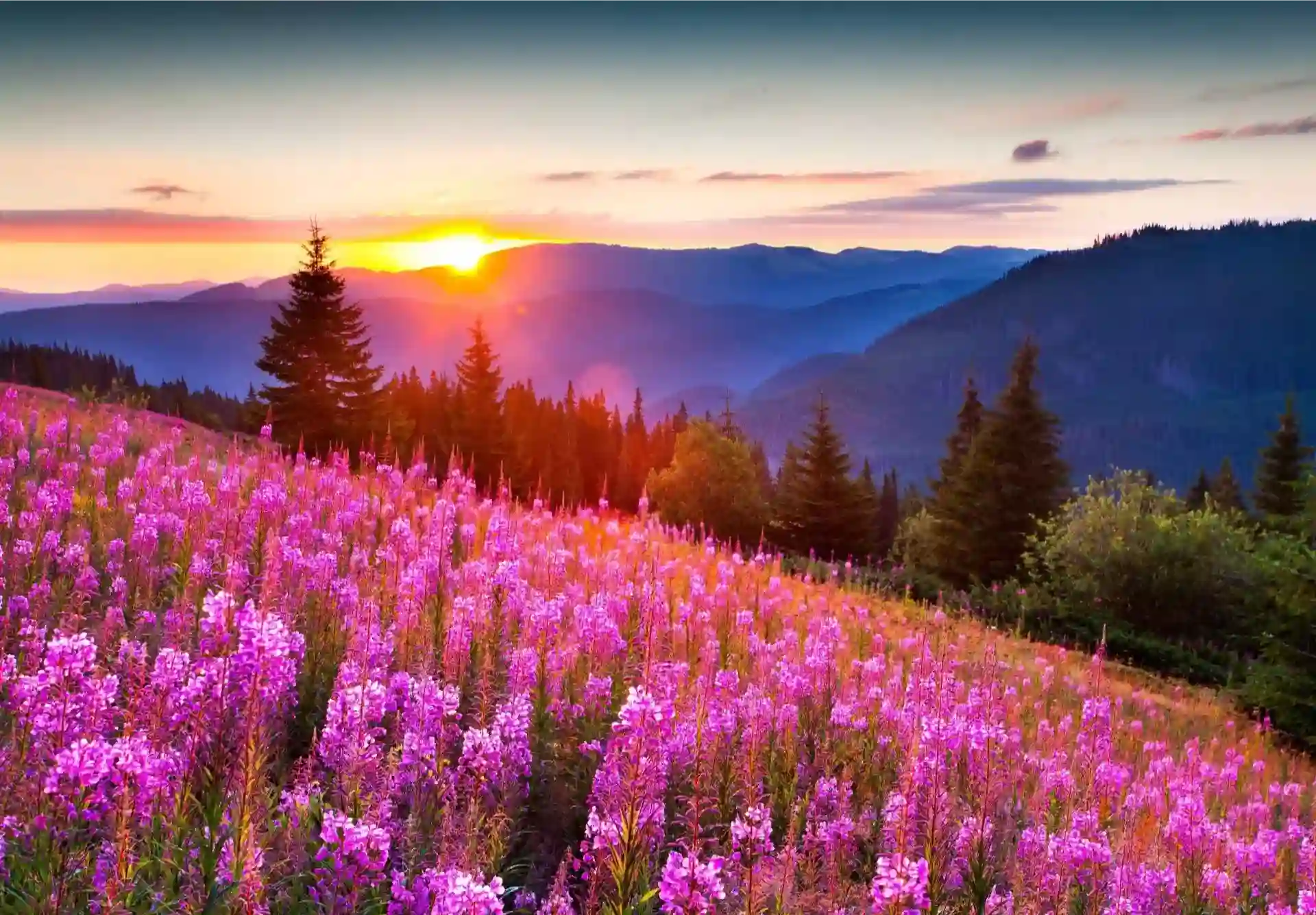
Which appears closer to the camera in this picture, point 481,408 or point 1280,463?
point 1280,463

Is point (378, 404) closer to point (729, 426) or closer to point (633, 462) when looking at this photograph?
point (729, 426)

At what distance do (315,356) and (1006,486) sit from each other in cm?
3828

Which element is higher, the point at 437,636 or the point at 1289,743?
the point at 437,636

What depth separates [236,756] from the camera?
323cm

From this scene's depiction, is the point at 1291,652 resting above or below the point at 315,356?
below

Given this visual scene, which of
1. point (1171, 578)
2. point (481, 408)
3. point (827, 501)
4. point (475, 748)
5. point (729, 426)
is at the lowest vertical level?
point (827, 501)

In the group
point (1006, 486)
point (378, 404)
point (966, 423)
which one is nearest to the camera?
point (1006, 486)

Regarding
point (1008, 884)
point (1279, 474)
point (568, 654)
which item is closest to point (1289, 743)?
point (1008, 884)

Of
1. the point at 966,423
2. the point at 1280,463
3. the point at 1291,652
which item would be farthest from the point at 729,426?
the point at 1291,652

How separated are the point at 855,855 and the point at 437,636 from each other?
3.06 meters

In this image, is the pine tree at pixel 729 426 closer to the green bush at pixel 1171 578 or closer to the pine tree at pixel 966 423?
the pine tree at pixel 966 423

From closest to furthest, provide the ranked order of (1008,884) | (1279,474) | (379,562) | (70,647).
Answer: (70,647), (1008,884), (379,562), (1279,474)

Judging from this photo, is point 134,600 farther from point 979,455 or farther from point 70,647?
point 979,455

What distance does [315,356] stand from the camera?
166ft
